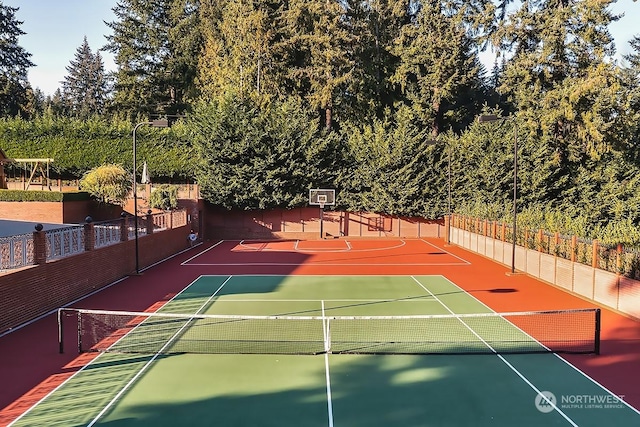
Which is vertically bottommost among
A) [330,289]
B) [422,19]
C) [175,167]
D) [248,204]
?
[330,289]

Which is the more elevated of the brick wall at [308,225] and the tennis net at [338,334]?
the brick wall at [308,225]

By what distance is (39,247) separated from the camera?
1390 cm

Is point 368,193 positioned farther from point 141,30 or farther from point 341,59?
point 141,30

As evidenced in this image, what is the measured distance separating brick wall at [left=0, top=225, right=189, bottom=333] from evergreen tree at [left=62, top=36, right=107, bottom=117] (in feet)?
244

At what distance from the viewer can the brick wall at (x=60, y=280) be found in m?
12.5

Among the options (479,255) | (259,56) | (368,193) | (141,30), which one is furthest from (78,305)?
(141,30)

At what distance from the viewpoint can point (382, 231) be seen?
40312 mm

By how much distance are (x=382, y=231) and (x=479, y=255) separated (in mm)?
12217

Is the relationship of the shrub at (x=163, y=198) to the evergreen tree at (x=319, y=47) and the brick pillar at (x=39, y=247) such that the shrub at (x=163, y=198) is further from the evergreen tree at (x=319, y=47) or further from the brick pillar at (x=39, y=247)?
the brick pillar at (x=39, y=247)

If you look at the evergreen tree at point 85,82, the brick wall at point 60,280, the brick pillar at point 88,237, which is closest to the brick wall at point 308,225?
the brick wall at point 60,280

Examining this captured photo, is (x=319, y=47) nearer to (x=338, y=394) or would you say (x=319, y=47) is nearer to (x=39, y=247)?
(x=39, y=247)

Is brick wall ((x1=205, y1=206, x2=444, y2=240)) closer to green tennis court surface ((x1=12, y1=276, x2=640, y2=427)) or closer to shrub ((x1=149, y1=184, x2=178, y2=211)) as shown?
shrub ((x1=149, y1=184, x2=178, y2=211))

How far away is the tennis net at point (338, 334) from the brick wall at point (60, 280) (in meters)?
1.11

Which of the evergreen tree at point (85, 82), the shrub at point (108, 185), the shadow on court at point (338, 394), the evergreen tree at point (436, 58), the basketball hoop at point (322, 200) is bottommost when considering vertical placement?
the shadow on court at point (338, 394)
